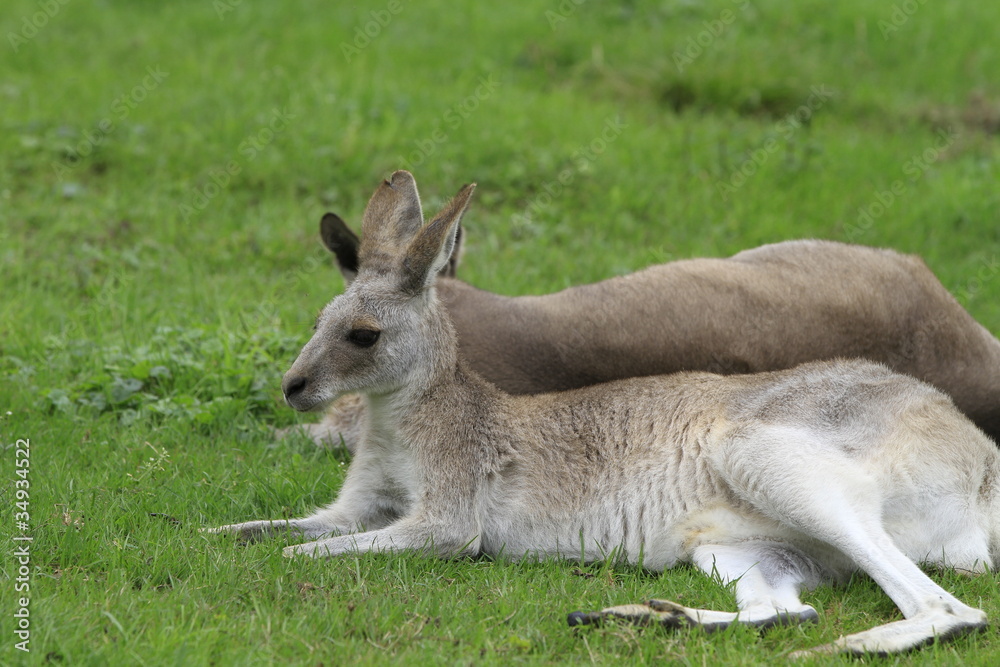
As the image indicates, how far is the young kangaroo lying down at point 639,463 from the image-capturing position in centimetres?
517

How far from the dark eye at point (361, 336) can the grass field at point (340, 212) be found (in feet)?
2.91

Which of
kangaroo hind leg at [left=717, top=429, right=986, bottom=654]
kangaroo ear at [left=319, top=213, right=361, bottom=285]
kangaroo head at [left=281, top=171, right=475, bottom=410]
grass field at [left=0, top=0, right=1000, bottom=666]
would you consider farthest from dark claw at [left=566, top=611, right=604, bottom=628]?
kangaroo ear at [left=319, top=213, right=361, bottom=285]

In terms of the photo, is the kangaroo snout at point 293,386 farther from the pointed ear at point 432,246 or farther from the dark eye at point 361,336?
the pointed ear at point 432,246

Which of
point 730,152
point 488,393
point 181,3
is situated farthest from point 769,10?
point 488,393

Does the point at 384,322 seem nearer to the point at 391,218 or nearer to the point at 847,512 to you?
the point at 391,218

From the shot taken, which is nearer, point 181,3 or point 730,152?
point 730,152

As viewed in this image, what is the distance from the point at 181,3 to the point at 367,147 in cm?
439

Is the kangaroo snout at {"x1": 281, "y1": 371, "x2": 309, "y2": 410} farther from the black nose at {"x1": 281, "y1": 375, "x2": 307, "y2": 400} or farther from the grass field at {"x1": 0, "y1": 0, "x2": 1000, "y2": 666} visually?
the grass field at {"x1": 0, "y1": 0, "x2": 1000, "y2": 666}

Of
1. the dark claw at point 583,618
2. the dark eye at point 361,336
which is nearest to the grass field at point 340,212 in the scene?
the dark claw at point 583,618

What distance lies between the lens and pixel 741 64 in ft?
40.7

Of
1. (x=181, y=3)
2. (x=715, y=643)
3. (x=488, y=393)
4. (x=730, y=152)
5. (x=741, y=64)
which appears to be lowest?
(x=715, y=643)

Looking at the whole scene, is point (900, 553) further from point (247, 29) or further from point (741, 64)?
point (247, 29)

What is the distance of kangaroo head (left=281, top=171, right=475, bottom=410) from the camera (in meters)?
5.68

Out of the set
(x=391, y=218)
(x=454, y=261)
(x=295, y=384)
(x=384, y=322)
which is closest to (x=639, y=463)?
(x=384, y=322)
